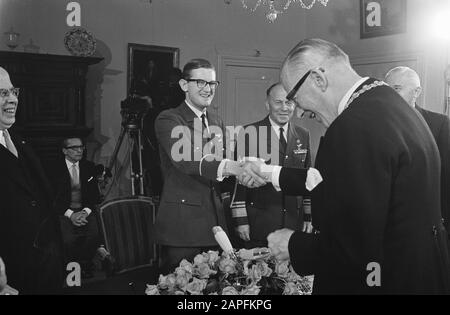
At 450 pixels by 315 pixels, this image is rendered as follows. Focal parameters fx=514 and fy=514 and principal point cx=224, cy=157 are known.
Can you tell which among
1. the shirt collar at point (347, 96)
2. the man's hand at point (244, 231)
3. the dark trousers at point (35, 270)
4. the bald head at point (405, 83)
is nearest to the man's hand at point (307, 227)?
the man's hand at point (244, 231)

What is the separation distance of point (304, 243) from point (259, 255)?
0.13 m

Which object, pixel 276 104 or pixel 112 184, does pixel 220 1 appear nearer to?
pixel 276 104

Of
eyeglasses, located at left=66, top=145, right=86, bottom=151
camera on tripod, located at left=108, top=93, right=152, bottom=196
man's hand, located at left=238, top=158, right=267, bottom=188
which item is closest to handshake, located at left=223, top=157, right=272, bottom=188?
man's hand, located at left=238, top=158, right=267, bottom=188

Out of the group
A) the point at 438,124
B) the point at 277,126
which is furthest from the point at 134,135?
the point at 438,124

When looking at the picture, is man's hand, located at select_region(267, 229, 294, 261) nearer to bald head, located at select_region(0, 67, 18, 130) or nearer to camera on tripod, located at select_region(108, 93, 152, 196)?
bald head, located at select_region(0, 67, 18, 130)

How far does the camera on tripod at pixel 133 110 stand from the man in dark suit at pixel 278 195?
1031mm

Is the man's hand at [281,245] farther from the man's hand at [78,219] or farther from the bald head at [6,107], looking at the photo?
the man's hand at [78,219]

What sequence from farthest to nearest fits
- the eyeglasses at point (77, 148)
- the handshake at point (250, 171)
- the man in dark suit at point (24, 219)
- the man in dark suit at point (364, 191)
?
the eyeglasses at point (77, 148), the handshake at point (250, 171), the man in dark suit at point (24, 219), the man in dark suit at point (364, 191)

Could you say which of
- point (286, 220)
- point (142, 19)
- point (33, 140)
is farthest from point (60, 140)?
point (286, 220)

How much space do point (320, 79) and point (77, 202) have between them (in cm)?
217

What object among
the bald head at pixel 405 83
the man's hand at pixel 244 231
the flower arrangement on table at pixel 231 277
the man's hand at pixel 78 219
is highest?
the bald head at pixel 405 83

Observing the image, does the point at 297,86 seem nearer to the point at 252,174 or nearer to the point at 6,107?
the point at 252,174

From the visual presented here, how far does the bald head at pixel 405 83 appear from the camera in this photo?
3.10 meters
